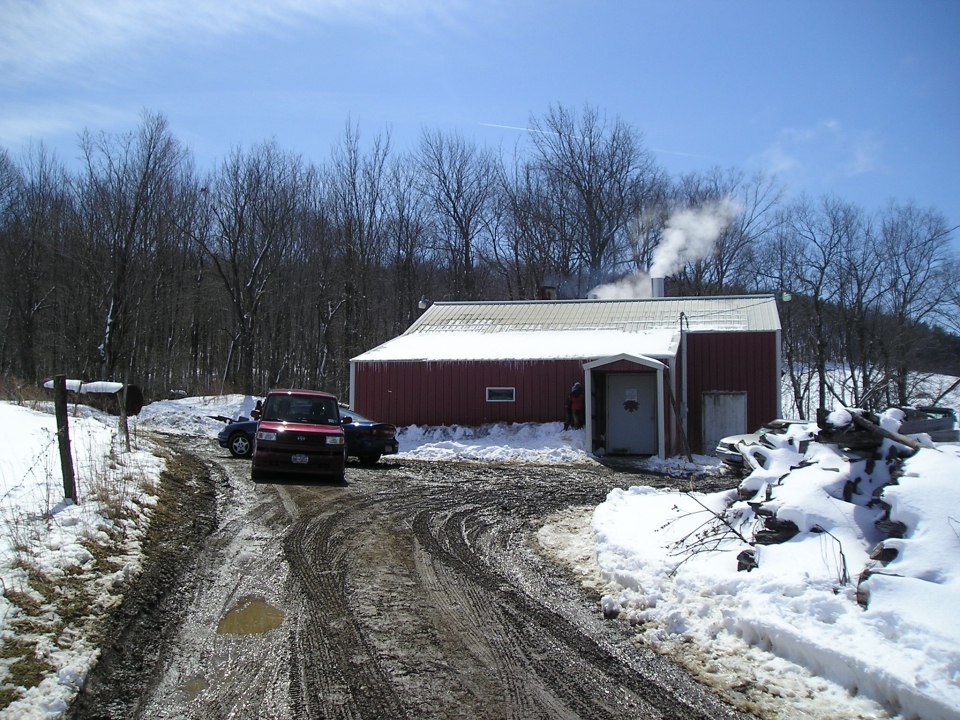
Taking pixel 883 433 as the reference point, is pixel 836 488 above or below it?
below

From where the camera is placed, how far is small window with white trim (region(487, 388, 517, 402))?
22.0 m

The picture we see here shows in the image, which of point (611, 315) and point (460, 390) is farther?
point (611, 315)

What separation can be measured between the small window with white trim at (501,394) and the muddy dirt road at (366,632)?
38.9ft

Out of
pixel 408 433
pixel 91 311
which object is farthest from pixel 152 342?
pixel 408 433

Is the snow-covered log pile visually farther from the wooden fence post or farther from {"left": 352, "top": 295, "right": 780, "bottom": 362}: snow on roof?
{"left": 352, "top": 295, "right": 780, "bottom": 362}: snow on roof

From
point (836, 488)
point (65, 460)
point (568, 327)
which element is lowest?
point (836, 488)

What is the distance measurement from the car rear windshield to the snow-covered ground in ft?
13.3

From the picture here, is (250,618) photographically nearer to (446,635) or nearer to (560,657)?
(446,635)

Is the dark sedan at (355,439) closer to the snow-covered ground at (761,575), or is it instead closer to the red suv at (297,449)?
the red suv at (297,449)

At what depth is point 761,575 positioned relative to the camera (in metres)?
6.11

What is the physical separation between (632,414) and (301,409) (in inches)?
412

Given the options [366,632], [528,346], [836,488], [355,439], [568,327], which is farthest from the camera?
[568,327]

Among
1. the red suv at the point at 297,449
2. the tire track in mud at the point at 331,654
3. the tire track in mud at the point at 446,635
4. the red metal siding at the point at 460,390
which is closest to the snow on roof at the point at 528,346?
the red metal siding at the point at 460,390

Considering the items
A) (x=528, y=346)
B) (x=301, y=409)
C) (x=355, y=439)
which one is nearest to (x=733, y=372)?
(x=528, y=346)
